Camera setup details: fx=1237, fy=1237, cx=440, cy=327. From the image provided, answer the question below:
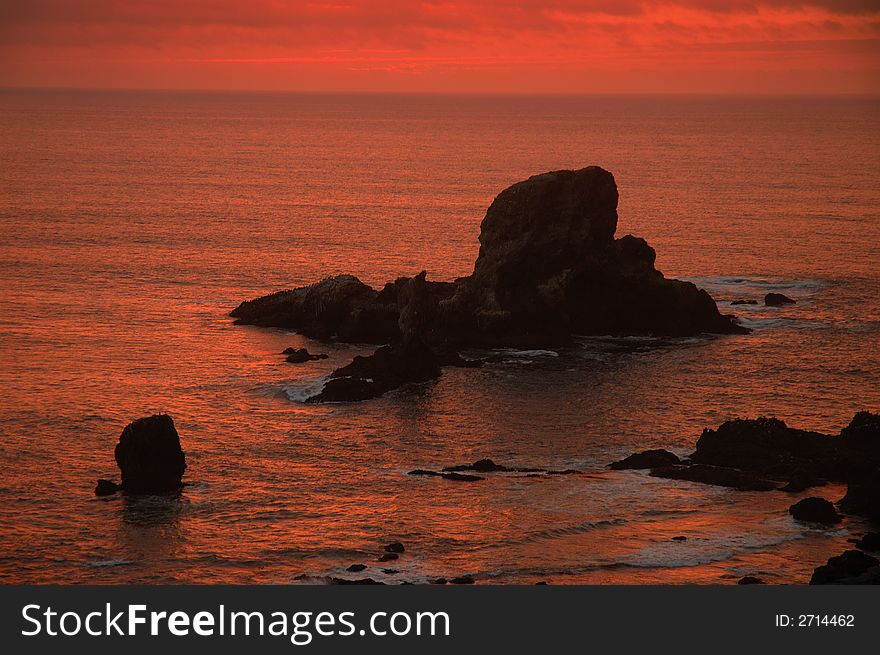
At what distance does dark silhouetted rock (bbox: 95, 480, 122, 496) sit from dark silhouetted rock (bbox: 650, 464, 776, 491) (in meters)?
25.7

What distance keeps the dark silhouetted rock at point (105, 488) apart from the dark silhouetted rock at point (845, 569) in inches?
1235

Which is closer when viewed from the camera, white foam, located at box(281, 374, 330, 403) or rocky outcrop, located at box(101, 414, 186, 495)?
rocky outcrop, located at box(101, 414, 186, 495)

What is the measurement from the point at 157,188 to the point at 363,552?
493ft

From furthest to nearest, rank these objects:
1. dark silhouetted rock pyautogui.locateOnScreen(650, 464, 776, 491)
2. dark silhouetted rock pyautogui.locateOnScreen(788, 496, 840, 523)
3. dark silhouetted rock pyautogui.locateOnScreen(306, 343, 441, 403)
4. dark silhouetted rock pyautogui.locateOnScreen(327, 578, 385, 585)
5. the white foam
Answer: the white foam
dark silhouetted rock pyautogui.locateOnScreen(306, 343, 441, 403)
dark silhouetted rock pyautogui.locateOnScreen(650, 464, 776, 491)
dark silhouetted rock pyautogui.locateOnScreen(788, 496, 840, 523)
dark silhouetted rock pyautogui.locateOnScreen(327, 578, 385, 585)

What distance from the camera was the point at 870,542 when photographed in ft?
163

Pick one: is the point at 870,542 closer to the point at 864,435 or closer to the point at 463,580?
the point at 864,435

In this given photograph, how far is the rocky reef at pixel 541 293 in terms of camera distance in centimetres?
8806

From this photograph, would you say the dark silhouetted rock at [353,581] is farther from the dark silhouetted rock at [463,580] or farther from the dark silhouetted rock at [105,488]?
the dark silhouetted rock at [105,488]

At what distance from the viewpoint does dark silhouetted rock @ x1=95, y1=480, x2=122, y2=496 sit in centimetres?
5741

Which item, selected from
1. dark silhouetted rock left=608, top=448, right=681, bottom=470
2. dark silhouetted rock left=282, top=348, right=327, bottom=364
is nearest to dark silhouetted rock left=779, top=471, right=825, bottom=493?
dark silhouetted rock left=608, top=448, right=681, bottom=470

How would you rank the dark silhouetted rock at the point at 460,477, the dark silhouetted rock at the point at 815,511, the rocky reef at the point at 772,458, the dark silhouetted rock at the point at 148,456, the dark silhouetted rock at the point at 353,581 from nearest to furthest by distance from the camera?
the dark silhouetted rock at the point at 353,581 < the dark silhouetted rock at the point at 815,511 < the dark silhouetted rock at the point at 148,456 < the rocky reef at the point at 772,458 < the dark silhouetted rock at the point at 460,477

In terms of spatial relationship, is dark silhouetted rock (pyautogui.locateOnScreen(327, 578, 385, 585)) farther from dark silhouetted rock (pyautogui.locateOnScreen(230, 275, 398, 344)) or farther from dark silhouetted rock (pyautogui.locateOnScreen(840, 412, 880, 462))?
dark silhouetted rock (pyautogui.locateOnScreen(230, 275, 398, 344))

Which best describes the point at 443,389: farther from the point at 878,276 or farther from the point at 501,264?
the point at 878,276

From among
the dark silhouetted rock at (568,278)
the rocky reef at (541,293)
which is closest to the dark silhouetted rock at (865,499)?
the rocky reef at (541,293)
